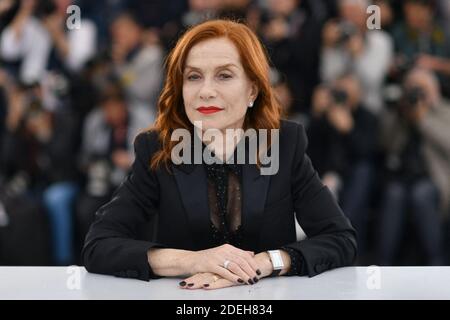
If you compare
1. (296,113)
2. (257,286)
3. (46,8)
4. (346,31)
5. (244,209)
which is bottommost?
(257,286)

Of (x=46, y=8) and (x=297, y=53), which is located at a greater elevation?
(x=46, y=8)

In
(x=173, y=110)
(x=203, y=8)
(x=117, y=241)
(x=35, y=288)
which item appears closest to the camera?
(x=35, y=288)

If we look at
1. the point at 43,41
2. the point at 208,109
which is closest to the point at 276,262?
the point at 208,109

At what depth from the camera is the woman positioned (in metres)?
1.86

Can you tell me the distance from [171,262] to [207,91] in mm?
368

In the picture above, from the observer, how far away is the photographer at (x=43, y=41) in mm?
4914

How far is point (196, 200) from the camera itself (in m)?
1.91

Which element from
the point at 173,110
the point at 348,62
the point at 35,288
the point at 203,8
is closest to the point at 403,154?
the point at 348,62

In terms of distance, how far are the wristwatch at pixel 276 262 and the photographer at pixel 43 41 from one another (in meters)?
3.21

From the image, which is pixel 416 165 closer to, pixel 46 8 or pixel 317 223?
pixel 46 8

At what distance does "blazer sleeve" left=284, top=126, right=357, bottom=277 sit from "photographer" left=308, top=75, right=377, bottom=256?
228 centimetres

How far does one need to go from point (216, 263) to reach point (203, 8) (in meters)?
3.09
